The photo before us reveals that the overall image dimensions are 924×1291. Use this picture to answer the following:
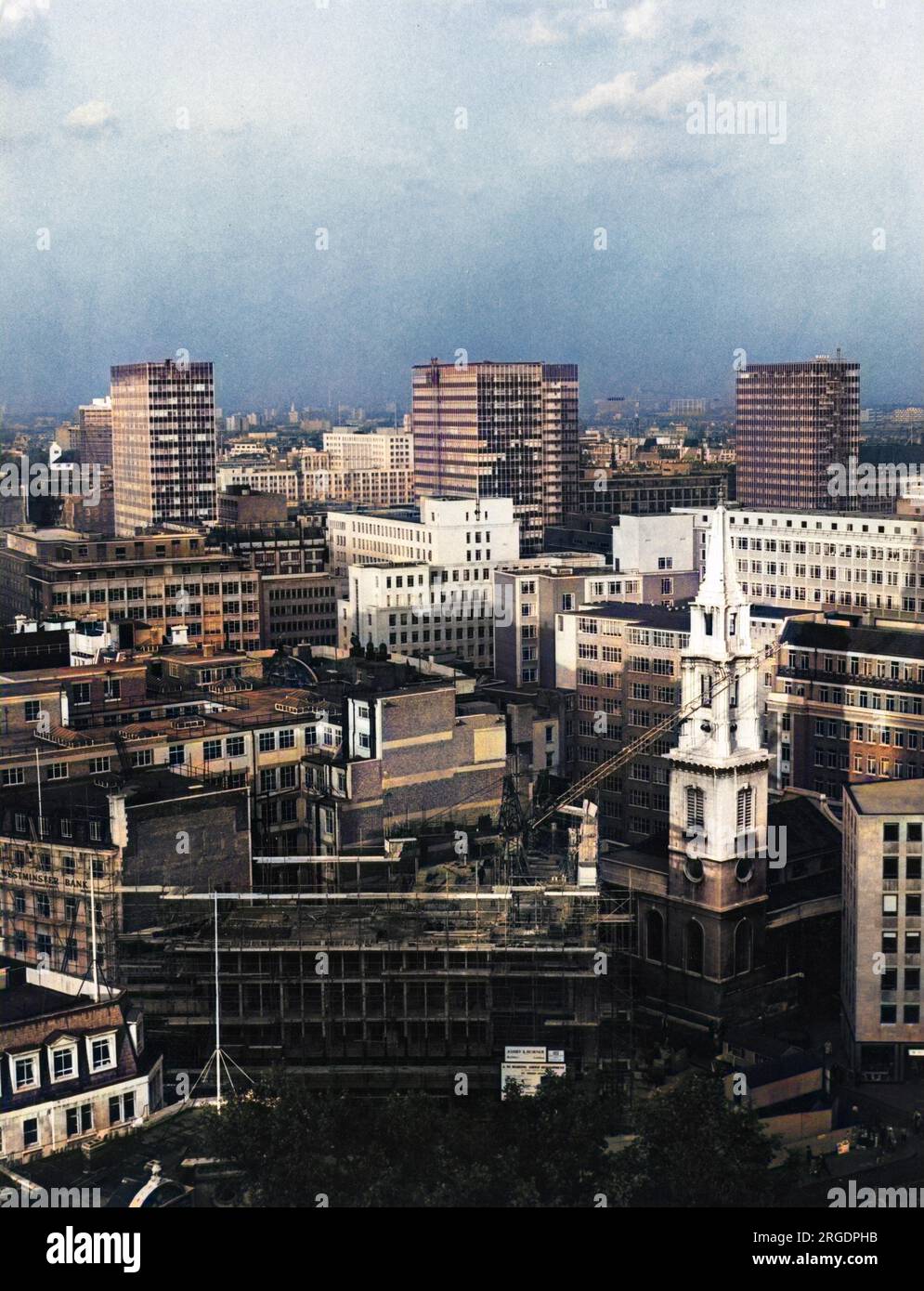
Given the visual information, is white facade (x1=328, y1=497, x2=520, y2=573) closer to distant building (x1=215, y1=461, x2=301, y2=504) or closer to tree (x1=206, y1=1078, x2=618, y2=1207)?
tree (x1=206, y1=1078, x2=618, y2=1207)

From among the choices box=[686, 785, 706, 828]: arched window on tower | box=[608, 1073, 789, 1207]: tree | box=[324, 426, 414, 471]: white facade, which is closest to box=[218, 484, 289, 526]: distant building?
box=[686, 785, 706, 828]: arched window on tower

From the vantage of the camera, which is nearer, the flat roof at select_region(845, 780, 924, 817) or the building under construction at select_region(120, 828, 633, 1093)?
the building under construction at select_region(120, 828, 633, 1093)

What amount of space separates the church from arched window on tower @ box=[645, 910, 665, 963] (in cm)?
2

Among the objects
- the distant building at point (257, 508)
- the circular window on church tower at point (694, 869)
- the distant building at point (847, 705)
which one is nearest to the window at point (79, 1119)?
the circular window on church tower at point (694, 869)

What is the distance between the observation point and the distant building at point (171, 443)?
271 ft

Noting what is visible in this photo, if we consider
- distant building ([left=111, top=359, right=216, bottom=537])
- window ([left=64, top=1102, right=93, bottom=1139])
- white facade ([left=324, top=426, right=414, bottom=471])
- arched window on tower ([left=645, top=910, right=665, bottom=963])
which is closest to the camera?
window ([left=64, top=1102, right=93, bottom=1139])

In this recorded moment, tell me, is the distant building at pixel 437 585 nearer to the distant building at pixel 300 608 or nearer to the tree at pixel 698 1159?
the distant building at pixel 300 608

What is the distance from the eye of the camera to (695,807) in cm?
2980

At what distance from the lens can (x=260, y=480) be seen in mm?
114188

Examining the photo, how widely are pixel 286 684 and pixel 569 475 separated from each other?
47.5 meters

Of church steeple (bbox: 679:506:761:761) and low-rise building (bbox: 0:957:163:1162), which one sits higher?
church steeple (bbox: 679:506:761:761)

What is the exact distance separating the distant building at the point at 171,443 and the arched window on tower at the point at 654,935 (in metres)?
54.1

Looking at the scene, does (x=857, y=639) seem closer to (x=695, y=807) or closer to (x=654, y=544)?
(x=695, y=807)

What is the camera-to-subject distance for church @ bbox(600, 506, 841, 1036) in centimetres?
2916
